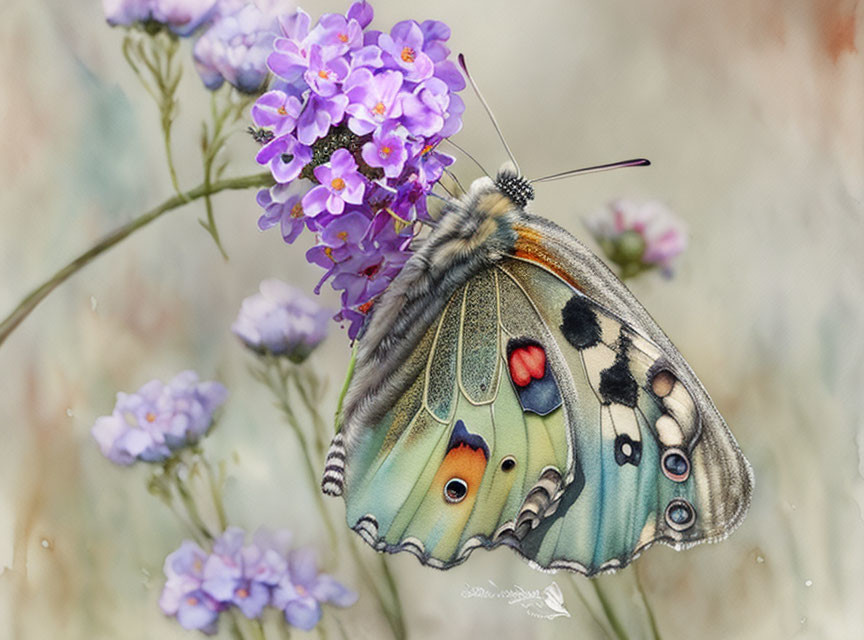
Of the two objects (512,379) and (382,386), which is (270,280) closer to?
(382,386)

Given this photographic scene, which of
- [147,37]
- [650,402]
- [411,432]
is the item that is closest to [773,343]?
[650,402]

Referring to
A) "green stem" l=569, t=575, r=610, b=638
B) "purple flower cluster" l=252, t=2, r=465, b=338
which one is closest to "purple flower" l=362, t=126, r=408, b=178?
"purple flower cluster" l=252, t=2, r=465, b=338

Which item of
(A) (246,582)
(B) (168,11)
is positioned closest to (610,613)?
(A) (246,582)

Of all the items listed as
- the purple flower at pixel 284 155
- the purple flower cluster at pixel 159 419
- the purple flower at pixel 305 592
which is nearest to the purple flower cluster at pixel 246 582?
the purple flower at pixel 305 592

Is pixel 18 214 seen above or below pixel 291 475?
above

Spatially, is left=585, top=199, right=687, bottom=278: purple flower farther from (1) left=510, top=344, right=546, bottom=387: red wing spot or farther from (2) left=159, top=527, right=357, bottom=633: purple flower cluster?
(2) left=159, top=527, right=357, bottom=633: purple flower cluster

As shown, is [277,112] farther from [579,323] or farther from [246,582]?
[246,582]
